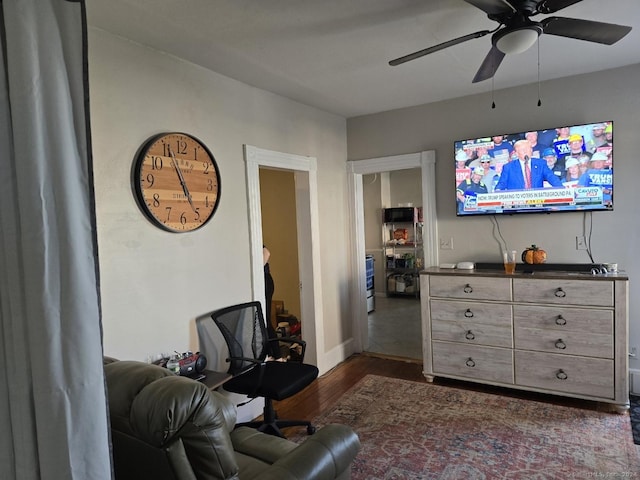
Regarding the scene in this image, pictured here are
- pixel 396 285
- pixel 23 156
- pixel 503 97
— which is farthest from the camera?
pixel 396 285

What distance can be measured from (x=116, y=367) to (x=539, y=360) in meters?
3.13

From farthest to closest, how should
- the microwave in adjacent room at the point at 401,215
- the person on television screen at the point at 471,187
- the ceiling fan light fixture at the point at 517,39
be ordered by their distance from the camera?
1. the microwave in adjacent room at the point at 401,215
2. the person on television screen at the point at 471,187
3. the ceiling fan light fixture at the point at 517,39

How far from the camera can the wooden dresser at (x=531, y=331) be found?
9.93 feet

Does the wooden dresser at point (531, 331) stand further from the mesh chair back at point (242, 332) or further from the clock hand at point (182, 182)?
the clock hand at point (182, 182)

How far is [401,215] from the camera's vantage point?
24.8 ft

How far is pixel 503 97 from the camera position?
3.75 metres

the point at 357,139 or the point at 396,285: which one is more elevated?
the point at 357,139

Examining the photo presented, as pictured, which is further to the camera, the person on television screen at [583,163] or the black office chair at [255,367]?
the person on television screen at [583,163]

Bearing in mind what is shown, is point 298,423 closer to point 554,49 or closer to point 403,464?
point 403,464

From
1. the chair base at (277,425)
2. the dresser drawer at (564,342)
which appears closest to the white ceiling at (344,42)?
the dresser drawer at (564,342)

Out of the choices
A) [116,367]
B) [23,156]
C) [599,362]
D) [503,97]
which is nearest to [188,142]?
[116,367]

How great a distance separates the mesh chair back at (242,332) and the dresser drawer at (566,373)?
2.09 meters

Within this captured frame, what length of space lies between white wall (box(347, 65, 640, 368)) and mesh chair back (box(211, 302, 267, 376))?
2.03 meters

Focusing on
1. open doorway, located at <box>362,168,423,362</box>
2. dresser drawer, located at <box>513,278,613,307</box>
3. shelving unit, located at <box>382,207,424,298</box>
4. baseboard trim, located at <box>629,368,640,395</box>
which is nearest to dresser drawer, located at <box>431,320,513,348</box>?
dresser drawer, located at <box>513,278,613,307</box>
